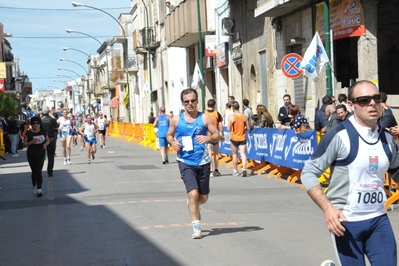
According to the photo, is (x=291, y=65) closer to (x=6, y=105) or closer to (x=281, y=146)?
(x=281, y=146)

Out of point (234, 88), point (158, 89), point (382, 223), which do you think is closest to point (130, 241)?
point (382, 223)

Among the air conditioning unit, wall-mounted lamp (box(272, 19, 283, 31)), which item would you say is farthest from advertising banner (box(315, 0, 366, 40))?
the air conditioning unit

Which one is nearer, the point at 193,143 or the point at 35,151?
the point at 193,143

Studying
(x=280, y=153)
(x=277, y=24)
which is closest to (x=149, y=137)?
(x=277, y=24)

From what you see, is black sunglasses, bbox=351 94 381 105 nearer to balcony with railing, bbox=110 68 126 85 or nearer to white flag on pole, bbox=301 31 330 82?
white flag on pole, bbox=301 31 330 82

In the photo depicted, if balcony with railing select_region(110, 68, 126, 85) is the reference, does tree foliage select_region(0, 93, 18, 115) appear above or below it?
below

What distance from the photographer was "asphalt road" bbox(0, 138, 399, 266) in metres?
8.01

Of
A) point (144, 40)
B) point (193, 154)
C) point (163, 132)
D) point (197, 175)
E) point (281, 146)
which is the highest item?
point (144, 40)

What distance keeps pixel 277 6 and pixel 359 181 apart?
754 inches

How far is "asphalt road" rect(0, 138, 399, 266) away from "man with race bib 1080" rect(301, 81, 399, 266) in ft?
9.11

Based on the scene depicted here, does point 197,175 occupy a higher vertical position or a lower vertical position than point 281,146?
higher

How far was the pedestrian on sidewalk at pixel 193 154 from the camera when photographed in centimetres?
894

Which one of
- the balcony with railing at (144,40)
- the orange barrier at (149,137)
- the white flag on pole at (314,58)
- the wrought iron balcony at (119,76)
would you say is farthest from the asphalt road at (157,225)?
the wrought iron balcony at (119,76)

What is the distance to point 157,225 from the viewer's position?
10.1 meters
